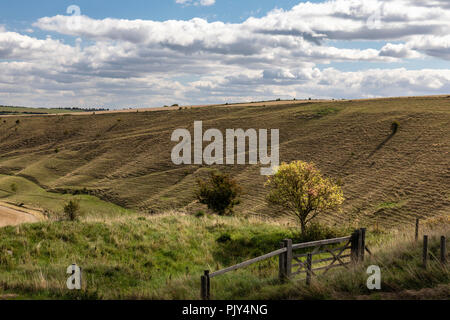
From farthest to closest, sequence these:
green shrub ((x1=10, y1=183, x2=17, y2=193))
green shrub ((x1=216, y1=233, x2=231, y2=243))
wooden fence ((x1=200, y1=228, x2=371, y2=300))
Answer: green shrub ((x1=10, y1=183, x2=17, y2=193)) < green shrub ((x1=216, y1=233, x2=231, y2=243)) < wooden fence ((x1=200, y1=228, x2=371, y2=300))

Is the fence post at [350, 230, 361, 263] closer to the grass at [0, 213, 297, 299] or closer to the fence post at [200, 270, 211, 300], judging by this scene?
the grass at [0, 213, 297, 299]

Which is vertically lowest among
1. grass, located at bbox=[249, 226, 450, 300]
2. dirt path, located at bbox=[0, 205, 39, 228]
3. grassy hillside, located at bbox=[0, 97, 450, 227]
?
dirt path, located at bbox=[0, 205, 39, 228]

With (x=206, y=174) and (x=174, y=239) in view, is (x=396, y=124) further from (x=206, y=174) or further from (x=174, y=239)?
(x=174, y=239)

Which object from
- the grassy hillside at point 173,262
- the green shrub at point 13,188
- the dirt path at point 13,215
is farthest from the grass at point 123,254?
the green shrub at point 13,188

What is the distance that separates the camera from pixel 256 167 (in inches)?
2800

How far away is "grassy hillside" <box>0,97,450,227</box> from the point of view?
4994 cm

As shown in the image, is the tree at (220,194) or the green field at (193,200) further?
the tree at (220,194)

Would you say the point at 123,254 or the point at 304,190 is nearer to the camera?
the point at 123,254

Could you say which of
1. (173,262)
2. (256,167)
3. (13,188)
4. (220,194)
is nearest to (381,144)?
(256,167)

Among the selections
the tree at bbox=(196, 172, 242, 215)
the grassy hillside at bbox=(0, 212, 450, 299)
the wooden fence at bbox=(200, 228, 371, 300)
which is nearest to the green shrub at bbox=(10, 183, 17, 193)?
the tree at bbox=(196, 172, 242, 215)

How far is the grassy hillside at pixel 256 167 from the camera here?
49938mm

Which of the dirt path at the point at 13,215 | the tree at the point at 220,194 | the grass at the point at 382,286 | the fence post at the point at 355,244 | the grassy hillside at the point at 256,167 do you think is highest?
the grassy hillside at the point at 256,167

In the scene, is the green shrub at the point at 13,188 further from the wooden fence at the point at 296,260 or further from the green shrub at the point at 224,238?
the wooden fence at the point at 296,260

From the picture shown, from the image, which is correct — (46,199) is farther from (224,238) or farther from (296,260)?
(296,260)
